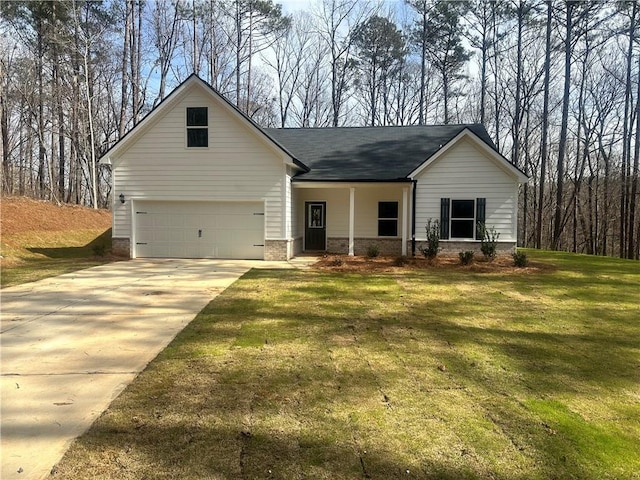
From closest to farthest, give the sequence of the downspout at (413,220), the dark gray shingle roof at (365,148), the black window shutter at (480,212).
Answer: the black window shutter at (480,212) → the downspout at (413,220) → the dark gray shingle roof at (365,148)

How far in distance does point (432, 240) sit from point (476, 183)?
2581 millimetres

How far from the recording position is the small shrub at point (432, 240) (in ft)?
44.2

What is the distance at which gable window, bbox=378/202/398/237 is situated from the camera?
1571 centimetres

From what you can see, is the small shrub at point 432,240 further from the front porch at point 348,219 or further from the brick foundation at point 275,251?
the brick foundation at point 275,251

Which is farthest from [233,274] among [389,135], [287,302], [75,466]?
[389,135]

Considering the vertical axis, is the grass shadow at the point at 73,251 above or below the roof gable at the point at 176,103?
below

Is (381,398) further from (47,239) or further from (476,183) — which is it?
(47,239)

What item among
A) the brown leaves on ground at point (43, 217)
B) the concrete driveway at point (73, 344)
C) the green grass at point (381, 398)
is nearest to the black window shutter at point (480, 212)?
the green grass at point (381, 398)

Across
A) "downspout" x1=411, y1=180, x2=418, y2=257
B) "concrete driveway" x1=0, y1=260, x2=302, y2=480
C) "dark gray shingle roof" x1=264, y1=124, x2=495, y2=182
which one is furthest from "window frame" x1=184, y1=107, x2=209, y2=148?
"downspout" x1=411, y1=180, x2=418, y2=257

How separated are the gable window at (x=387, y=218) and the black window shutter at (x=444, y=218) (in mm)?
1918

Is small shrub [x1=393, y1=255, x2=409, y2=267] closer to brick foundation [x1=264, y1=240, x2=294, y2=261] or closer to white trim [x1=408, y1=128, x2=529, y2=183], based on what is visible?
white trim [x1=408, y1=128, x2=529, y2=183]

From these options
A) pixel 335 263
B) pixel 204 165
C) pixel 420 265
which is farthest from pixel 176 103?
pixel 420 265

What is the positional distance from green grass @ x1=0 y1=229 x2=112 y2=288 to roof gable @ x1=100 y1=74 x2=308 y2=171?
3.59 meters

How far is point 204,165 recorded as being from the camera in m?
13.7
